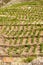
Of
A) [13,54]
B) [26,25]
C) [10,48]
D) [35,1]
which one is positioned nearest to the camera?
[13,54]

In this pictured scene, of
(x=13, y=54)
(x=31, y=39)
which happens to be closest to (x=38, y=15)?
(x=31, y=39)

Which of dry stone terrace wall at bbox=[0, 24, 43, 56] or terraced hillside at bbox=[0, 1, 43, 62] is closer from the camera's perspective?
terraced hillside at bbox=[0, 1, 43, 62]

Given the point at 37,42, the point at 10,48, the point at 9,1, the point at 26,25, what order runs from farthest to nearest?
the point at 9,1 → the point at 26,25 → the point at 37,42 → the point at 10,48

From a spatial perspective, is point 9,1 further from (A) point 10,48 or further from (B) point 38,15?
(A) point 10,48

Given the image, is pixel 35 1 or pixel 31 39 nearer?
pixel 31 39

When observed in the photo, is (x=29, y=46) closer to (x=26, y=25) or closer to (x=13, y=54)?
(x=13, y=54)

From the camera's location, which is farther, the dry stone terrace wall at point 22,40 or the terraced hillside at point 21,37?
the dry stone terrace wall at point 22,40

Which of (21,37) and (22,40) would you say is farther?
(21,37)

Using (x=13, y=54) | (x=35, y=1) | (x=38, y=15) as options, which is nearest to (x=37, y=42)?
(x=13, y=54)

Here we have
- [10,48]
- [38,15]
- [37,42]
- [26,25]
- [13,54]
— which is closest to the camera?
[13,54]
